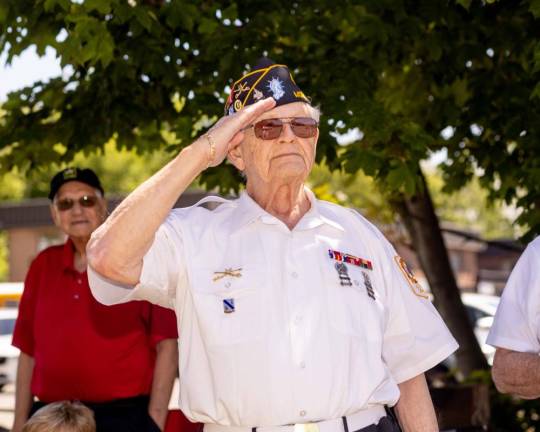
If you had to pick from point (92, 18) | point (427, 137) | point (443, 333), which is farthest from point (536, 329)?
point (92, 18)

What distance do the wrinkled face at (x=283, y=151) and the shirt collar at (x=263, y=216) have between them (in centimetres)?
10

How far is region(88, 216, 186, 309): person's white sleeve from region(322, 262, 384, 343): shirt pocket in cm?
44

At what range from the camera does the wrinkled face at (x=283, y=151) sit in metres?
3.03

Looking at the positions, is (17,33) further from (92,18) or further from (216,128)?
(216,128)

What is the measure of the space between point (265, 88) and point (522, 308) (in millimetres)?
1224

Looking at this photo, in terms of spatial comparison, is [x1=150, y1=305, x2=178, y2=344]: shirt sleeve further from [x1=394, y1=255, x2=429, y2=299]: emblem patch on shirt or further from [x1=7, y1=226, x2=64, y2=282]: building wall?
[x1=7, y1=226, x2=64, y2=282]: building wall

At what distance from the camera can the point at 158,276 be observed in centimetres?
288

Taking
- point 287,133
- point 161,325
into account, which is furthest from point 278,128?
point 161,325

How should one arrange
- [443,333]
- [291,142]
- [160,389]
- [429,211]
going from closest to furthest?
[291,142]
[443,333]
[160,389]
[429,211]

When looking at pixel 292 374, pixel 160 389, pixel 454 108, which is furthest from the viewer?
pixel 454 108

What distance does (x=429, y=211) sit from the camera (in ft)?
26.2

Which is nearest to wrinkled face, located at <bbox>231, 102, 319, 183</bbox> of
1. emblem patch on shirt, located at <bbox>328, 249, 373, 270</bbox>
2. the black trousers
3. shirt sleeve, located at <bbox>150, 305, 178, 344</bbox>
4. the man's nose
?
the man's nose

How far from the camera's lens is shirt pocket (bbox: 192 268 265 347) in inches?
113

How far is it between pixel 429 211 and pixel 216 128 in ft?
17.3
